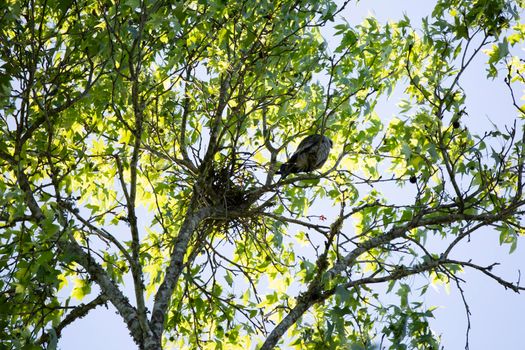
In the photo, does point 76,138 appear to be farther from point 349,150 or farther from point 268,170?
point 349,150

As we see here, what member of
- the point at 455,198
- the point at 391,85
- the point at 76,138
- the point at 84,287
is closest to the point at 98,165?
the point at 76,138

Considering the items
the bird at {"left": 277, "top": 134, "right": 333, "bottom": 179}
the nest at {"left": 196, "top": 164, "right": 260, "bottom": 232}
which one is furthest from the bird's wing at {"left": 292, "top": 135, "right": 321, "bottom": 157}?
the nest at {"left": 196, "top": 164, "right": 260, "bottom": 232}

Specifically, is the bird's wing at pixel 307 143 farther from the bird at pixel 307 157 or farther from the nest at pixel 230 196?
the nest at pixel 230 196

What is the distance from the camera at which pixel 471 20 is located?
16.1ft

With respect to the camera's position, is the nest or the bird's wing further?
the bird's wing

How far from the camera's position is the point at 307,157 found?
21.8 feet

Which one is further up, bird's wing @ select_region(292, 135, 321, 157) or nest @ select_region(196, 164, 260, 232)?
bird's wing @ select_region(292, 135, 321, 157)

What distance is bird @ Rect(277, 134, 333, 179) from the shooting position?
21.4ft

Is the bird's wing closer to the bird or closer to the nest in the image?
the bird

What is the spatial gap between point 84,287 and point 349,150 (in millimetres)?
2767

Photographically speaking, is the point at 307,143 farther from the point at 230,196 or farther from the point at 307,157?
the point at 230,196

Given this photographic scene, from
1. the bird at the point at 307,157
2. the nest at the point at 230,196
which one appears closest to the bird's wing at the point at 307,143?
the bird at the point at 307,157

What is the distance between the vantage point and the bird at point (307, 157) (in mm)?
6516

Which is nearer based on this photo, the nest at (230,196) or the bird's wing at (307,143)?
the nest at (230,196)
